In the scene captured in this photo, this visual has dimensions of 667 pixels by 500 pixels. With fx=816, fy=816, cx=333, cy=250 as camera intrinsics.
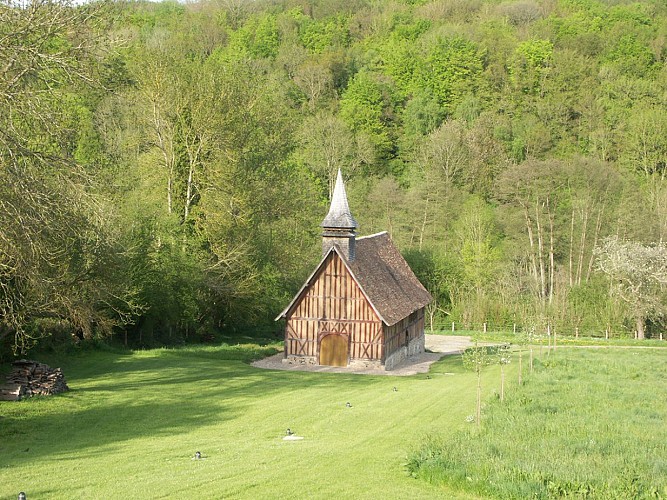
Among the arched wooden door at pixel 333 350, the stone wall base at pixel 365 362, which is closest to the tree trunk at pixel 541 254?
the stone wall base at pixel 365 362

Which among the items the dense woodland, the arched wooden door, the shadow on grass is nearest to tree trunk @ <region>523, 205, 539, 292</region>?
the dense woodland

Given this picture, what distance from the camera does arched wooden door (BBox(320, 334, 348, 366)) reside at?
36.2 meters

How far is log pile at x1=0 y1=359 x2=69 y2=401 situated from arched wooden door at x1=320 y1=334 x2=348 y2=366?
46.2 ft

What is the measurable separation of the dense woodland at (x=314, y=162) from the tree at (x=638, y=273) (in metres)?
0.17

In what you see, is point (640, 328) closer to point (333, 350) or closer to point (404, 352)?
point (404, 352)

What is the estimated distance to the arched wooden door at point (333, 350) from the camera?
3616 centimetres

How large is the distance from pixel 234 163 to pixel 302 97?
124 ft

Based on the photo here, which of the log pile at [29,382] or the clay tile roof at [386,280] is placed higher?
the clay tile roof at [386,280]

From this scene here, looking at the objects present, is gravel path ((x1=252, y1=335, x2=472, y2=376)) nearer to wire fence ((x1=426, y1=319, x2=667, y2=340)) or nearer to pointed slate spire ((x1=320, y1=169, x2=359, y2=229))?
wire fence ((x1=426, y1=319, x2=667, y2=340))

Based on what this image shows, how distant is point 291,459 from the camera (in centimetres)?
1544

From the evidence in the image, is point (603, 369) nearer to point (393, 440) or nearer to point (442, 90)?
point (393, 440)

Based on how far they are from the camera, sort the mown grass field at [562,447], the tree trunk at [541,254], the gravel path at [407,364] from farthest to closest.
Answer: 1. the tree trunk at [541,254]
2. the gravel path at [407,364]
3. the mown grass field at [562,447]

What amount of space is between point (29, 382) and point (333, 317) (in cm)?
1549

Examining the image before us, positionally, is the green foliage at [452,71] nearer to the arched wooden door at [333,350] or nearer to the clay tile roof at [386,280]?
the clay tile roof at [386,280]
